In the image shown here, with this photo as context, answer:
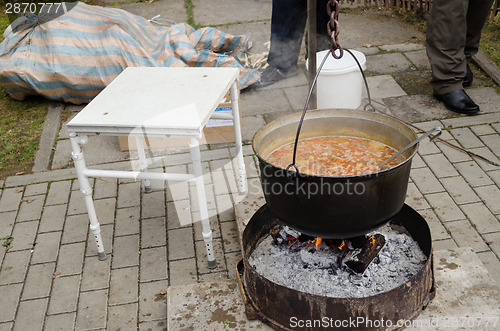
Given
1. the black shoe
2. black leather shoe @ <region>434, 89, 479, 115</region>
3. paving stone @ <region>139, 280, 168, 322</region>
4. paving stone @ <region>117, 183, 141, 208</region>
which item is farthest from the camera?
the black shoe

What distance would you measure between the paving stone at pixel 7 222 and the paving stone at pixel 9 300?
625 millimetres

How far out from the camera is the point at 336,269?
3.14 m

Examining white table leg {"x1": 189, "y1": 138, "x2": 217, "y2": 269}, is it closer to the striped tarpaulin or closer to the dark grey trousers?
the striped tarpaulin

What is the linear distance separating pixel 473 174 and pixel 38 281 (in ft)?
11.6

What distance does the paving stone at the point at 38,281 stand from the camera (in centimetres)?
372

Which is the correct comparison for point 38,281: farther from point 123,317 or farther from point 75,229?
point 123,317

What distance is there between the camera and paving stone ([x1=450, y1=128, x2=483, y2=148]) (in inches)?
192

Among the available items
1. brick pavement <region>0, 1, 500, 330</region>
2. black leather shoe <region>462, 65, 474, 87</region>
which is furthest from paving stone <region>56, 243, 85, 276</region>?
black leather shoe <region>462, 65, 474, 87</region>

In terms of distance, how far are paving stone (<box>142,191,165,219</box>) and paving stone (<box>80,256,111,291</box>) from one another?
1.86ft

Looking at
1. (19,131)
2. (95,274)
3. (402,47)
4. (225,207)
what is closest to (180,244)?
(225,207)

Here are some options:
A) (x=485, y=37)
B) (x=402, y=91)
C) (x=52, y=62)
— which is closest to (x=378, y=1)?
(x=485, y=37)

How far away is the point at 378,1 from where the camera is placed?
7836mm

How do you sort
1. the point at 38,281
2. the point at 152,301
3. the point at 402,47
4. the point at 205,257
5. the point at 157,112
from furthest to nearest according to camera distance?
the point at 402,47 < the point at 205,257 < the point at 38,281 < the point at 152,301 < the point at 157,112

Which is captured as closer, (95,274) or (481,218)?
(95,274)
